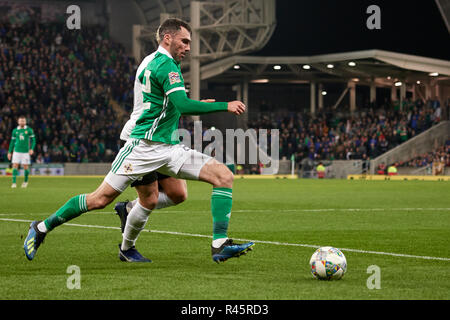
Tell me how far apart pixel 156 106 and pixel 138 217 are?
122 cm

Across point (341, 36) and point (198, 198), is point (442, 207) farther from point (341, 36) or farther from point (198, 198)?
point (341, 36)

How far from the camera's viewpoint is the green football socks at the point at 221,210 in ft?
23.4

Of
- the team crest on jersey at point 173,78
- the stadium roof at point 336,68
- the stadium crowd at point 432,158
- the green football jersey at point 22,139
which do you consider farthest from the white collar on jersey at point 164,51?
the stadium roof at point 336,68

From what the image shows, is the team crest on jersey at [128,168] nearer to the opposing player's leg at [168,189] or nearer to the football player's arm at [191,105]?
the opposing player's leg at [168,189]

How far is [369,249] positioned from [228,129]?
39743 millimetres

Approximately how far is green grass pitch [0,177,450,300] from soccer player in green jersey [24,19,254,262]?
427 mm

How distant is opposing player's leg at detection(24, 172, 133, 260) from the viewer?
23.5ft

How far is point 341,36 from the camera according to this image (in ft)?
149

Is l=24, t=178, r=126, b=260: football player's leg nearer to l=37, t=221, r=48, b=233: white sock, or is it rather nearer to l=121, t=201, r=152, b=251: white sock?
l=37, t=221, r=48, b=233: white sock

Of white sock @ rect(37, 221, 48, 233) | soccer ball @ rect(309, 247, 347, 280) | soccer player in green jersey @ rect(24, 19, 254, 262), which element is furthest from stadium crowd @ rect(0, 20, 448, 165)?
soccer ball @ rect(309, 247, 347, 280)

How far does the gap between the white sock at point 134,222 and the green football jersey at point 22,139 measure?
58.1 ft

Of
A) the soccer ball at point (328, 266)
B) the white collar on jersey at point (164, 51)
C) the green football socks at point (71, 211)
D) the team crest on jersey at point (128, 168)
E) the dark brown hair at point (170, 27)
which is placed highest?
the dark brown hair at point (170, 27)

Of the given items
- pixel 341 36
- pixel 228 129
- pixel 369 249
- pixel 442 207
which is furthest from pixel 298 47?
pixel 369 249

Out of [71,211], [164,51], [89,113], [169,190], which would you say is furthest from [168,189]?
[89,113]
